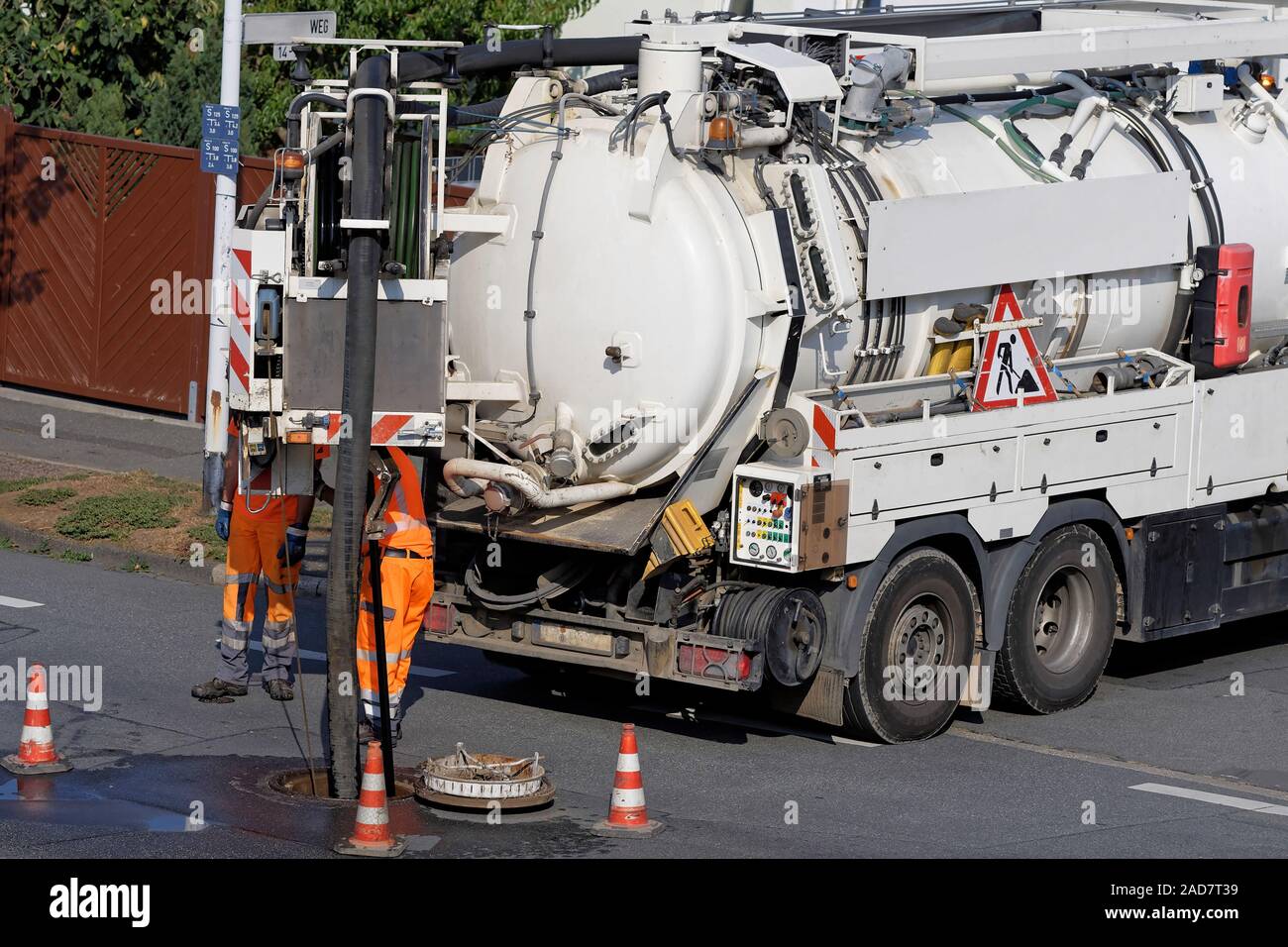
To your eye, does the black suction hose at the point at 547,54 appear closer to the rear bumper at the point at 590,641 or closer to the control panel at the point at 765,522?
the control panel at the point at 765,522

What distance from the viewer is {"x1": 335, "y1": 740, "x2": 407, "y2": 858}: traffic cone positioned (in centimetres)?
788

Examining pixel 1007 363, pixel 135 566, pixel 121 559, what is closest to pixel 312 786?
pixel 1007 363

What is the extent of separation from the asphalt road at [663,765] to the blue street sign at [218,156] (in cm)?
285

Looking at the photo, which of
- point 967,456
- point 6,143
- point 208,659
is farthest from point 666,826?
point 6,143

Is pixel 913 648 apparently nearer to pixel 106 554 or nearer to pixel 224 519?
pixel 224 519

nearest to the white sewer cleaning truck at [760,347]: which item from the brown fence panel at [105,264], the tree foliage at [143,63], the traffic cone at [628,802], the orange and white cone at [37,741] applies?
the traffic cone at [628,802]

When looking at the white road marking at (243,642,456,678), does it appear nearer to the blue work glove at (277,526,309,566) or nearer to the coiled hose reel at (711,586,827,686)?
the blue work glove at (277,526,309,566)

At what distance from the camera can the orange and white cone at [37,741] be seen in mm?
8883

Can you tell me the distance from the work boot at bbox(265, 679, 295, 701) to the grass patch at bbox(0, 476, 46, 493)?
5.34 metres

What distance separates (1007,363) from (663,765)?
2.54 metres

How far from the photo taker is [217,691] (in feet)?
34.3

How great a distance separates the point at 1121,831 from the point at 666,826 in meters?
1.83

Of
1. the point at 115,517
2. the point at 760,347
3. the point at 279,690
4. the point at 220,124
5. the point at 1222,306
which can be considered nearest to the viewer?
the point at 760,347
